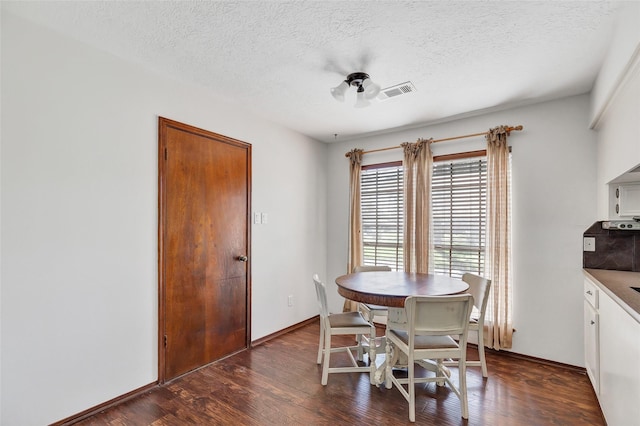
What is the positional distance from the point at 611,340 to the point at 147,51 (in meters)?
3.45

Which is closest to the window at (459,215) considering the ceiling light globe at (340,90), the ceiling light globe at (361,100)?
the ceiling light globe at (361,100)

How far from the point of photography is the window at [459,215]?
3.29 metres

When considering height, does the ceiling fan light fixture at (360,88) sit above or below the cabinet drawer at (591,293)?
above

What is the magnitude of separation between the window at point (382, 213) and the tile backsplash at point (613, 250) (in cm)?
179

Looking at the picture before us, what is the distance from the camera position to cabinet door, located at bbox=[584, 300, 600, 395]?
213 centimetres

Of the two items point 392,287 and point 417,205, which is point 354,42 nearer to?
point 392,287

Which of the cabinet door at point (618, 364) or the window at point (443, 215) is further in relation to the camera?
the window at point (443, 215)

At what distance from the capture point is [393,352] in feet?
8.35

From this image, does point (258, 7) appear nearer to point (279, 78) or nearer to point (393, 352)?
point (279, 78)

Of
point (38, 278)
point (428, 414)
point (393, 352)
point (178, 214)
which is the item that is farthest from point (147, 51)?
point (428, 414)

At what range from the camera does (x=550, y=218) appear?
291 cm

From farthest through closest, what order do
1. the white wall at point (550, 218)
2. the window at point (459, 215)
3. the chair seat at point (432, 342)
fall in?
the window at point (459, 215) < the white wall at point (550, 218) < the chair seat at point (432, 342)

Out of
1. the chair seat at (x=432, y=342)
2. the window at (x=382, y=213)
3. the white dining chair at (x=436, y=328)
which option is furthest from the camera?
the window at (x=382, y=213)

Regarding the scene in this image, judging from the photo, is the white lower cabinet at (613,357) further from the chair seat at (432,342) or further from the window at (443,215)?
the window at (443,215)
